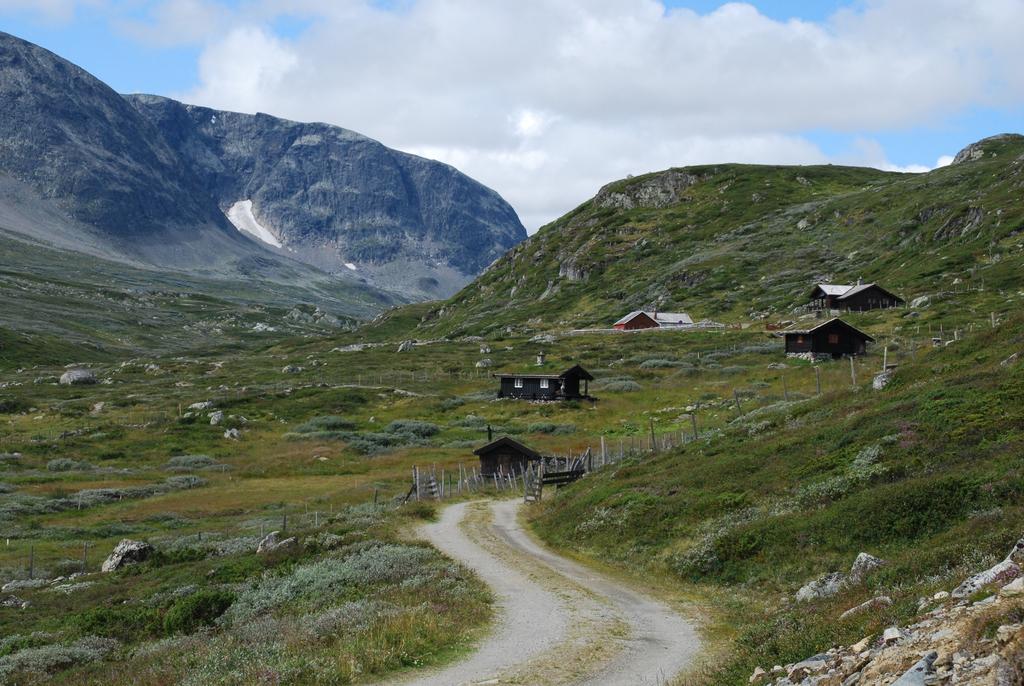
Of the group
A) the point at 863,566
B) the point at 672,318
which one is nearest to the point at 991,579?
the point at 863,566

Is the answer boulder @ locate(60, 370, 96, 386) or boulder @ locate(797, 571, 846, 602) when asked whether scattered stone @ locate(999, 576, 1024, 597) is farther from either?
boulder @ locate(60, 370, 96, 386)

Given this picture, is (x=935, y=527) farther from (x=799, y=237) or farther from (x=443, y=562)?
(x=799, y=237)

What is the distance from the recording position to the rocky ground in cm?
813

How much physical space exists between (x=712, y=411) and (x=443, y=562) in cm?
4891

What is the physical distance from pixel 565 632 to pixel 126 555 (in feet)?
100

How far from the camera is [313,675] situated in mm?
15242

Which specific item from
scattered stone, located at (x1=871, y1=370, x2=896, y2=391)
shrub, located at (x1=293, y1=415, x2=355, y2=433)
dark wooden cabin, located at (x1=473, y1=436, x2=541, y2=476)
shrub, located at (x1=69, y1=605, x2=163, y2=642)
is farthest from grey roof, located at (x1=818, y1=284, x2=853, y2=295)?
shrub, located at (x1=69, y1=605, x2=163, y2=642)

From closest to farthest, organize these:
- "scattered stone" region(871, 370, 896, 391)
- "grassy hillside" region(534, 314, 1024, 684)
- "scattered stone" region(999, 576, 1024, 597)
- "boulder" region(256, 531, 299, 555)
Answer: "scattered stone" region(999, 576, 1024, 597)
"grassy hillside" region(534, 314, 1024, 684)
"boulder" region(256, 531, 299, 555)
"scattered stone" region(871, 370, 896, 391)

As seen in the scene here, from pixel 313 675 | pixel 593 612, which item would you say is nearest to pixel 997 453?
pixel 593 612

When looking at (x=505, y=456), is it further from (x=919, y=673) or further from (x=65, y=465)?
(x=919, y=673)

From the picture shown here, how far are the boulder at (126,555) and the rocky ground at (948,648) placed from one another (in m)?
36.9

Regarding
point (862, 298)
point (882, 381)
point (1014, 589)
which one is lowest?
point (1014, 589)

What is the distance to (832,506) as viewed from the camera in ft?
77.9

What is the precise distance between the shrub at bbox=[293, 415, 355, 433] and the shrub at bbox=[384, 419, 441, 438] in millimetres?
6383
